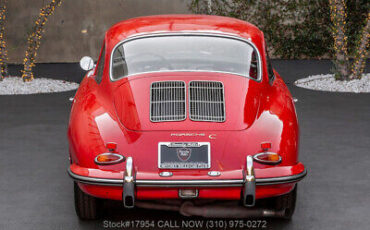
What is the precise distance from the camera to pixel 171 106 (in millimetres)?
4262

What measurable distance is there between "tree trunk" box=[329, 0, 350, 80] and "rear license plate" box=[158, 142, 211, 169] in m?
9.39

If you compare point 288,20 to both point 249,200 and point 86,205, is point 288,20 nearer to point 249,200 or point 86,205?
point 86,205

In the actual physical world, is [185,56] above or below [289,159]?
above

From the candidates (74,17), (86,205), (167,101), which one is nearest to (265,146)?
(167,101)

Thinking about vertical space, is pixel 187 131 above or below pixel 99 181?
above

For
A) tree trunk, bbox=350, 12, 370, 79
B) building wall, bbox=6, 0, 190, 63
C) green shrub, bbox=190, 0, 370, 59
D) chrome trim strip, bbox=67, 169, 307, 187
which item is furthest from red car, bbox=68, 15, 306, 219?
building wall, bbox=6, 0, 190, 63

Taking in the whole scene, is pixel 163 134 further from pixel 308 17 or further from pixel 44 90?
pixel 308 17

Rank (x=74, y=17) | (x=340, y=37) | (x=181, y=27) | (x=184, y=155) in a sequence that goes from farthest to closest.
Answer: (x=74, y=17)
(x=340, y=37)
(x=181, y=27)
(x=184, y=155)

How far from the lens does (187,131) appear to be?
4066mm

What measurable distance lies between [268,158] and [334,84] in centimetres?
913

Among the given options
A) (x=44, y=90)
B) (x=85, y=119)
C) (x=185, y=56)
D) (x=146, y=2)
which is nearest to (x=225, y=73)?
(x=185, y=56)

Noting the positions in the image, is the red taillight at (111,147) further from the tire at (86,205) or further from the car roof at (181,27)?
the car roof at (181,27)

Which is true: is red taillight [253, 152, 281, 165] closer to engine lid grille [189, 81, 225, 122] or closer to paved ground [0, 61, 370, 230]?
engine lid grille [189, 81, 225, 122]

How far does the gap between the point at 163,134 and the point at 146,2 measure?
1504 centimetres
